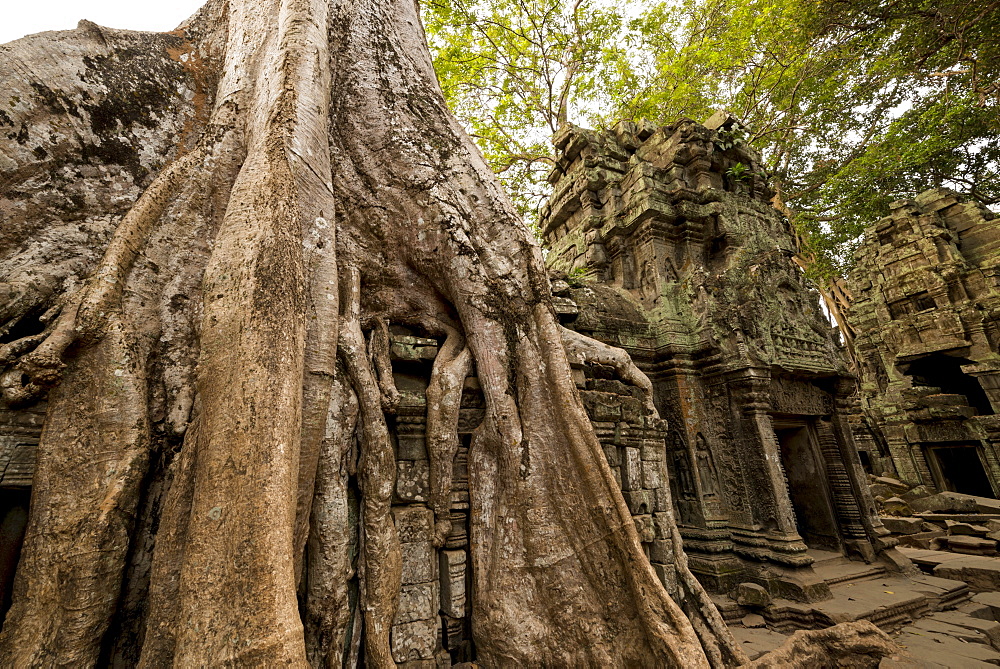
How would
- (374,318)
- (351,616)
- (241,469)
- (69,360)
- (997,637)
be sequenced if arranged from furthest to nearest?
(997,637) → (374,318) → (351,616) → (69,360) → (241,469)

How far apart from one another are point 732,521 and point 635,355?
2.07m

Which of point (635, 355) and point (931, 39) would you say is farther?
point (931, 39)

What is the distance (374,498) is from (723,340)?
179 inches

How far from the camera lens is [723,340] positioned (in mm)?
5371

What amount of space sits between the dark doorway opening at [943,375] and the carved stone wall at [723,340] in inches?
332

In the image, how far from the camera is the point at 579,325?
493 centimetres

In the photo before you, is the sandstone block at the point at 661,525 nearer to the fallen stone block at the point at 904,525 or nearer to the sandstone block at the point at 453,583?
the sandstone block at the point at 453,583

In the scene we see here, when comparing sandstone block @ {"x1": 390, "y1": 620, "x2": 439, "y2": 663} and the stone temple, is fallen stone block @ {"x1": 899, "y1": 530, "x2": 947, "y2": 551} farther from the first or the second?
sandstone block @ {"x1": 390, "y1": 620, "x2": 439, "y2": 663}

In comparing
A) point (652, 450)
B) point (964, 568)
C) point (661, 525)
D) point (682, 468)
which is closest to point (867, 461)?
point (964, 568)

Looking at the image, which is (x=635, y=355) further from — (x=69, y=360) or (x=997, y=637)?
(x=69, y=360)

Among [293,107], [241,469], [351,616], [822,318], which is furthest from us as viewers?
[822,318]

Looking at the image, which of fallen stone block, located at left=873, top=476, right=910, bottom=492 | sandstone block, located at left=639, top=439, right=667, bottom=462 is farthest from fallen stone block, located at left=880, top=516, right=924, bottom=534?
sandstone block, located at left=639, top=439, right=667, bottom=462

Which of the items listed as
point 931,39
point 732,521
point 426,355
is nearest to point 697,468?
point 732,521

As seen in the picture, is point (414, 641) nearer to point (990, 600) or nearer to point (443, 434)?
point (443, 434)
